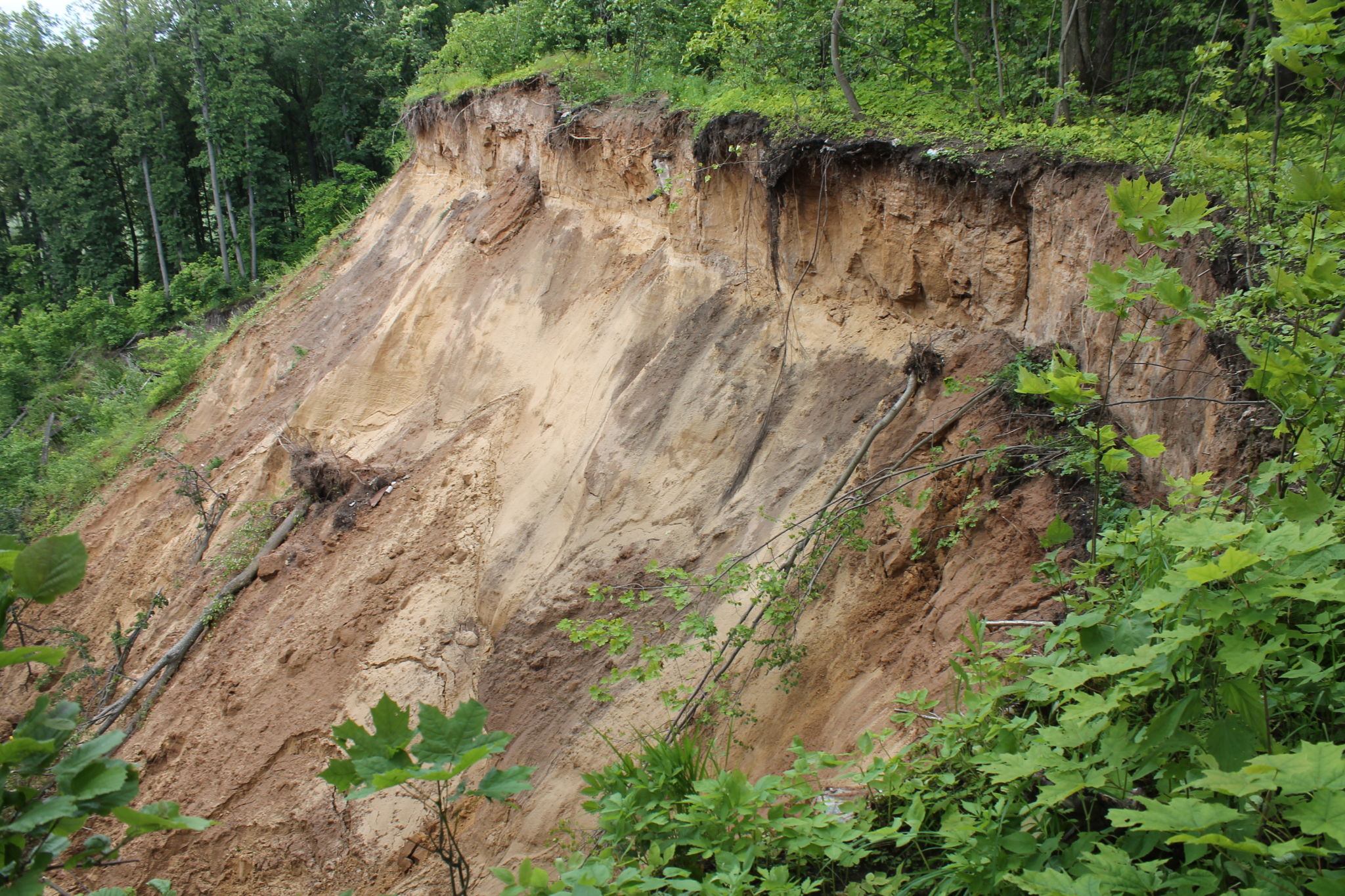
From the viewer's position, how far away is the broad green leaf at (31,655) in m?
1.53

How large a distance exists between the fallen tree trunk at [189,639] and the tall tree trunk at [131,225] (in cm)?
2675

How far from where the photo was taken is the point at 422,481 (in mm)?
9477

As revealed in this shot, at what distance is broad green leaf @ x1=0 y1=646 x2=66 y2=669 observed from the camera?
153 cm

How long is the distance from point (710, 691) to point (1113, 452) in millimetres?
2842

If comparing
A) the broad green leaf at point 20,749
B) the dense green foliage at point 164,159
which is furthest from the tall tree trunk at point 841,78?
the dense green foliage at point 164,159

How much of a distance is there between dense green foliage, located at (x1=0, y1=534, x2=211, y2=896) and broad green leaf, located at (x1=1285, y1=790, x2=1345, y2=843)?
2216mm

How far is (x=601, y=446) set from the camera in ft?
26.7

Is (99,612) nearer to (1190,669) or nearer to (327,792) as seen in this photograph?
(327,792)

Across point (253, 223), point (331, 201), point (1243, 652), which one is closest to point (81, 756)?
point (1243, 652)

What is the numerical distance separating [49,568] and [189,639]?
9.12 m

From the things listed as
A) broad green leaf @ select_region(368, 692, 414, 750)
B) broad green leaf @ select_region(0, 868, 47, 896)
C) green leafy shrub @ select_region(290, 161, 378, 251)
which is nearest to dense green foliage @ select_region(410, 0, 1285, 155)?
broad green leaf @ select_region(368, 692, 414, 750)

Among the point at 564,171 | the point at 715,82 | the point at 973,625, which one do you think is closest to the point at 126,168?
the point at 564,171

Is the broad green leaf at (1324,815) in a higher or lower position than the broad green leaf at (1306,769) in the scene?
lower

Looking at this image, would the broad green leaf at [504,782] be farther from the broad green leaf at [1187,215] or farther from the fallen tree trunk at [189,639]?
the fallen tree trunk at [189,639]
